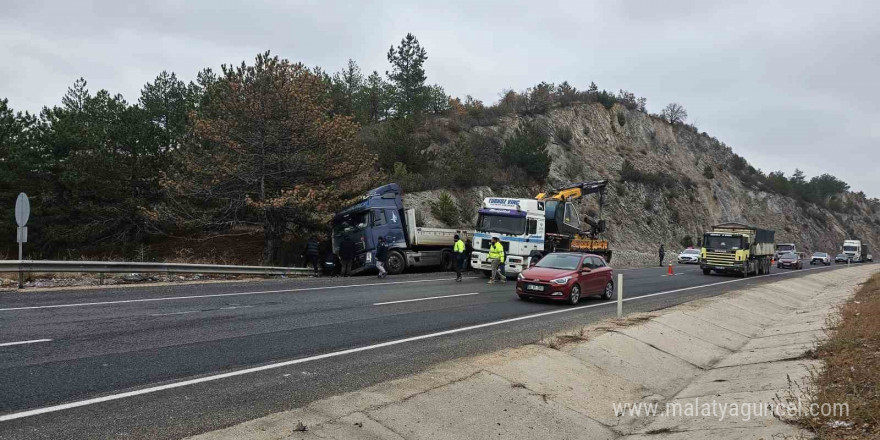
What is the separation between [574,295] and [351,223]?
458 inches

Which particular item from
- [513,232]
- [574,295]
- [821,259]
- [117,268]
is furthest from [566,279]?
[821,259]

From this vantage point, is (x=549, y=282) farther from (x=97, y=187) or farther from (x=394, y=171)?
(x=394, y=171)

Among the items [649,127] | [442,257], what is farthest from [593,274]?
[649,127]

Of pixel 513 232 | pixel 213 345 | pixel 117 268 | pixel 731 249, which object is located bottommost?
pixel 213 345

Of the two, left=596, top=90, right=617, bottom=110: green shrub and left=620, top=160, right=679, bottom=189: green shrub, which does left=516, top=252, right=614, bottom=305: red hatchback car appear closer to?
left=620, top=160, right=679, bottom=189: green shrub

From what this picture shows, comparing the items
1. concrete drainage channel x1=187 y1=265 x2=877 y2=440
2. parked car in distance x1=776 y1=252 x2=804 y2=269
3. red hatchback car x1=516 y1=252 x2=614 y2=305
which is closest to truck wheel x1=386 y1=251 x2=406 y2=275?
red hatchback car x1=516 y1=252 x2=614 y2=305

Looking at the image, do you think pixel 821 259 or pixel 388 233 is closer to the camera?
pixel 388 233

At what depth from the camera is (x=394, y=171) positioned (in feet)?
141

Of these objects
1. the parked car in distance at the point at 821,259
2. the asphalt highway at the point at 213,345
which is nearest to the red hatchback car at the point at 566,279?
the asphalt highway at the point at 213,345

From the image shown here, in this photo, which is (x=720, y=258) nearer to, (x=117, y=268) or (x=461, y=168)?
(x=461, y=168)

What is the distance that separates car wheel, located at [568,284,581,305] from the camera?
16.0 m

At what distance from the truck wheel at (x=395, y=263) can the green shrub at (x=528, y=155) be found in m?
31.4

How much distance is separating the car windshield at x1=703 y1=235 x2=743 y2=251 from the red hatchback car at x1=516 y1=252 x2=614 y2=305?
17925mm

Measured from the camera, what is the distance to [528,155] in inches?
2127
